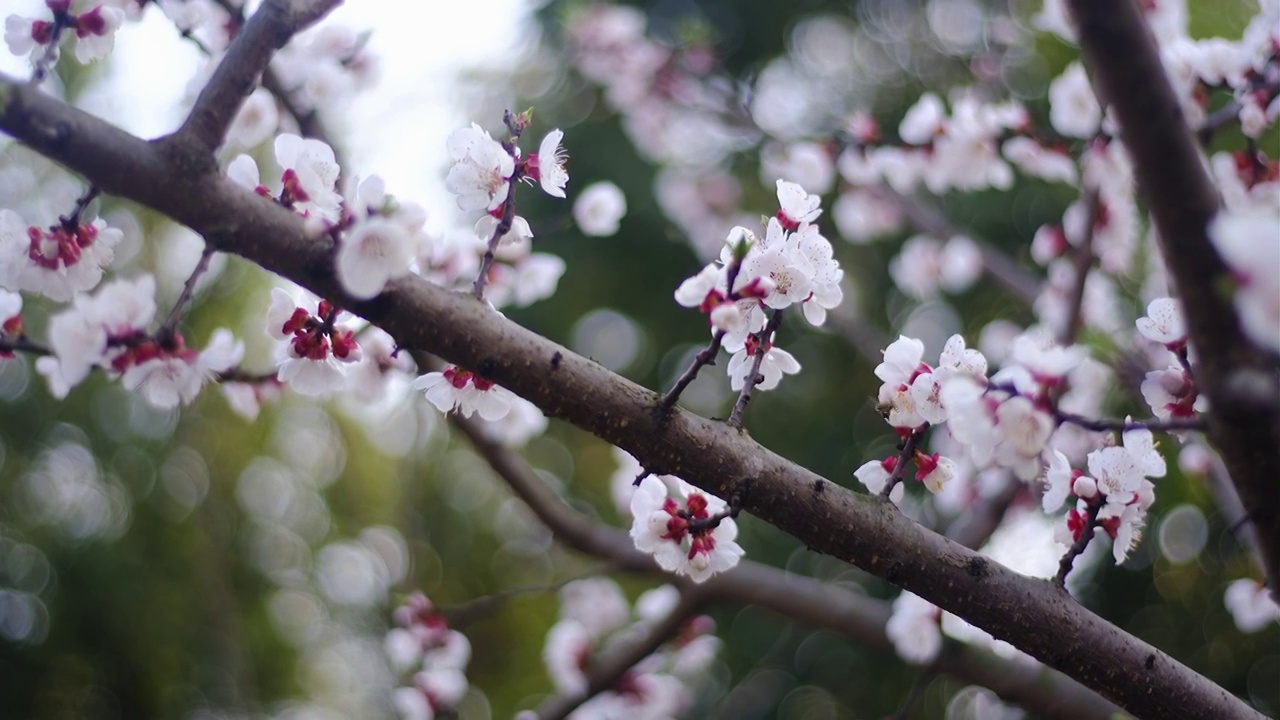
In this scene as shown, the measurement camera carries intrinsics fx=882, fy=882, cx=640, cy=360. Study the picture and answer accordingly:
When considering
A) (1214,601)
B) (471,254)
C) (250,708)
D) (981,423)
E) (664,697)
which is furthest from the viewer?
(250,708)

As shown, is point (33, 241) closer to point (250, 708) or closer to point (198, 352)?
point (198, 352)

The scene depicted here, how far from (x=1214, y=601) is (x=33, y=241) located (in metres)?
4.09

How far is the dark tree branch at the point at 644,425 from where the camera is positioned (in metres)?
0.97

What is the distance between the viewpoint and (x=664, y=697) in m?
2.25

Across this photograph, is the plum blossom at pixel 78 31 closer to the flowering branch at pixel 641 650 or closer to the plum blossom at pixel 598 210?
the plum blossom at pixel 598 210

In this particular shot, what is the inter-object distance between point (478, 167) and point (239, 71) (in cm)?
29

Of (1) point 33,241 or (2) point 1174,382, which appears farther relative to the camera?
(1) point 33,241

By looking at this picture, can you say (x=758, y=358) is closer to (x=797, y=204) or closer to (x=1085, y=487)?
(x=797, y=204)

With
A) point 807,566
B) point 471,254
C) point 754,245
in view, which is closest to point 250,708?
point 807,566

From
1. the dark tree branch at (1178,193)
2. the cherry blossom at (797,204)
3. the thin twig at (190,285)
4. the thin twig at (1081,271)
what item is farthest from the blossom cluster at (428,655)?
the dark tree branch at (1178,193)

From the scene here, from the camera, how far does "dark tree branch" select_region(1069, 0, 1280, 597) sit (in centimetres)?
70

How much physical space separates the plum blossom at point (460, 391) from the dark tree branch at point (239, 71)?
37cm

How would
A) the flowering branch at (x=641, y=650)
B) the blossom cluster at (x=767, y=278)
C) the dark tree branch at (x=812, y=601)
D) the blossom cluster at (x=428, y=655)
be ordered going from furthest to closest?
the blossom cluster at (x=428, y=655)
the flowering branch at (x=641, y=650)
the dark tree branch at (x=812, y=601)
the blossom cluster at (x=767, y=278)

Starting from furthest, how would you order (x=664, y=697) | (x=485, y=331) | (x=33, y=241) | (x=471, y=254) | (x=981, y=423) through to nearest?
(x=664, y=697) < (x=471, y=254) < (x=33, y=241) < (x=485, y=331) < (x=981, y=423)
